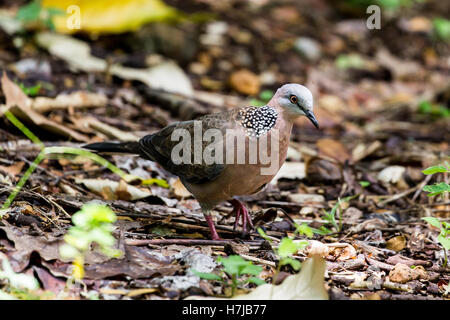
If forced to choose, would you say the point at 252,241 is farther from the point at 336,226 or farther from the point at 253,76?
the point at 253,76

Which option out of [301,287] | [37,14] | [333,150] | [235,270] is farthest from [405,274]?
[37,14]

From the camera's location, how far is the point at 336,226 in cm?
425

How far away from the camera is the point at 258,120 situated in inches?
157

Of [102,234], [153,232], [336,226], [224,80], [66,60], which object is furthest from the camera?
[224,80]

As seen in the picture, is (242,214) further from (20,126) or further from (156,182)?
(20,126)

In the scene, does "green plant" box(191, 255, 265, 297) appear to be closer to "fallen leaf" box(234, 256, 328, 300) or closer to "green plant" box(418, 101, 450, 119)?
"fallen leaf" box(234, 256, 328, 300)

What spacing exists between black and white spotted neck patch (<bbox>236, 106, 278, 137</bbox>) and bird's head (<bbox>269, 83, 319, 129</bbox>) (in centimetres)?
9

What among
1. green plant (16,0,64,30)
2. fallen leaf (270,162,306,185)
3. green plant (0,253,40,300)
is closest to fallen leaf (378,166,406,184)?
fallen leaf (270,162,306,185)

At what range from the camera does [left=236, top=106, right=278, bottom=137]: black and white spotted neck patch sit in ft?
13.0

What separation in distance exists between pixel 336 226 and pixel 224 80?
4.47m

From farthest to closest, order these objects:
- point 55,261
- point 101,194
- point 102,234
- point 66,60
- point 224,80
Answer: point 224,80
point 66,60
point 101,194
point 55,261
point 102,234

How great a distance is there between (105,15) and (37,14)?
3.30 ft

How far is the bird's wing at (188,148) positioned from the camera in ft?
13.4
